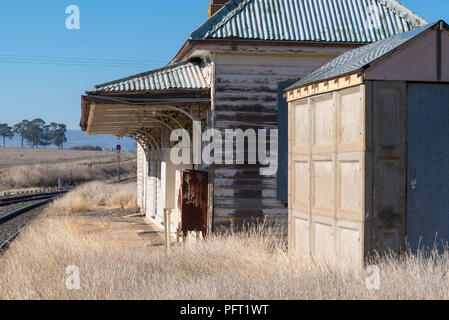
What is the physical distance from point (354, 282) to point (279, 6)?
8744 mm

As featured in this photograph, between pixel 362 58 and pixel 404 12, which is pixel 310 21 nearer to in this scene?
pixel 404 12

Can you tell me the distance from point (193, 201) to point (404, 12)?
6.44 metres

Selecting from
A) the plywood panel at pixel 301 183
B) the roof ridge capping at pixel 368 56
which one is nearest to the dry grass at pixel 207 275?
the plywood panel at pixel 301 183

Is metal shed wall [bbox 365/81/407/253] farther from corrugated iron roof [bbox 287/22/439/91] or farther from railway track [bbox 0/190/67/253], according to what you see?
railway track [bbox 0/190/67/253]

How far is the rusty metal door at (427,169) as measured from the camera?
332 inches

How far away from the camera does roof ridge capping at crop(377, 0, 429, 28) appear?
575 inches

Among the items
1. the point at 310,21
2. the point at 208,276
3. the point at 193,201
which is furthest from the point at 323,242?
the point at 310,21

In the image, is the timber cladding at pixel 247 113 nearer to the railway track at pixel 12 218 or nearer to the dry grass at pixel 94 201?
the railway track at pixel 12 218

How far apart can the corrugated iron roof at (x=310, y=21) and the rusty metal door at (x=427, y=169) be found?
18.5 feet

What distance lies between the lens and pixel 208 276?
27.8 feet

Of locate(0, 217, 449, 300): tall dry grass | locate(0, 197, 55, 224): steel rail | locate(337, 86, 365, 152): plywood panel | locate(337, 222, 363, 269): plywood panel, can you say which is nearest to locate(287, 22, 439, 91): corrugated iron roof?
locate(337, 86, 365, 152): plywood panel

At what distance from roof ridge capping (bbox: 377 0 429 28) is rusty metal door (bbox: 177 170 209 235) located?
Result: 19.0 ft

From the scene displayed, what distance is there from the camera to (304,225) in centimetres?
993
